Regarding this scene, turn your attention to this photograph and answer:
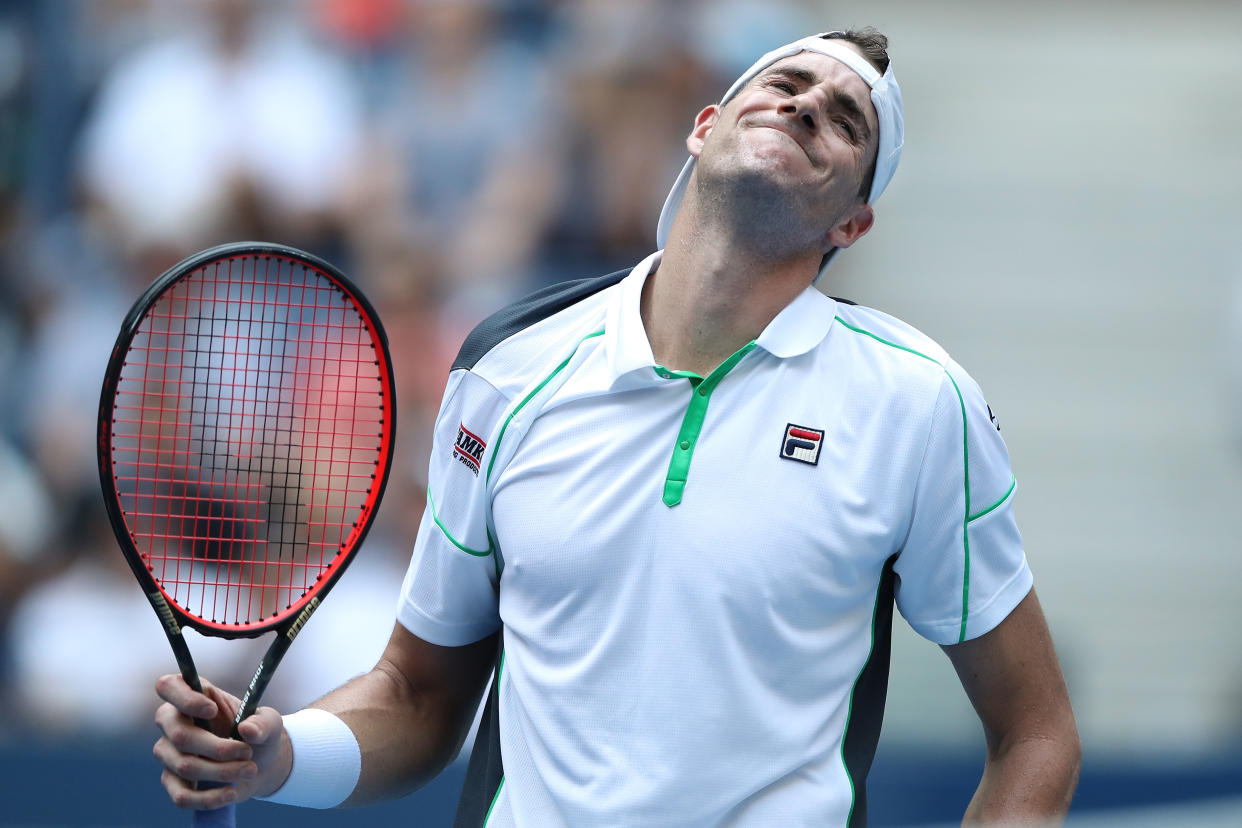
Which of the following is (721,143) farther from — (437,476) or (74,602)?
(74,602)

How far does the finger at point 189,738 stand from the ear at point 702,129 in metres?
1.38

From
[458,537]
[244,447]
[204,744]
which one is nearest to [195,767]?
[204,744]

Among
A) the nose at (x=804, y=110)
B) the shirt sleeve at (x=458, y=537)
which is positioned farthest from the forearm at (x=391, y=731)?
the nose at (x=804, y=110)

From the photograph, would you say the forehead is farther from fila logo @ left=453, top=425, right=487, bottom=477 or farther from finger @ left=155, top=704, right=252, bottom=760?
finger @ left=155, top=704, right=252, bottom=760

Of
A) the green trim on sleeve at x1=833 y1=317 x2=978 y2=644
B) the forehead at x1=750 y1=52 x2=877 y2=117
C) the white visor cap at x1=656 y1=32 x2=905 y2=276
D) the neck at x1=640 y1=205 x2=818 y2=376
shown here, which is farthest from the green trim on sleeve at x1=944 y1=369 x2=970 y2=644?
the forehead at x1=750 y1=52 x2=877 y2=117

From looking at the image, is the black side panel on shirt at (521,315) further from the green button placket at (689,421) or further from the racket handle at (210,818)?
the racket handle at (210,818)

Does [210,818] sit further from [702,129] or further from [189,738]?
[702,129]

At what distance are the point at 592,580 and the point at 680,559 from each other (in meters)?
0.16

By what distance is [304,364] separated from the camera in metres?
5.34

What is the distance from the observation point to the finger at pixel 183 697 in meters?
2.44

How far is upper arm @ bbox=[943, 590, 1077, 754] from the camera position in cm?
273

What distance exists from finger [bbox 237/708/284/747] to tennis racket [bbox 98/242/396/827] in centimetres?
4

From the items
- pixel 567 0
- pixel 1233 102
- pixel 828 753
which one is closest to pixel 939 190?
pixel 1233 102

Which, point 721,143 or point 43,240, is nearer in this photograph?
point 721,143
